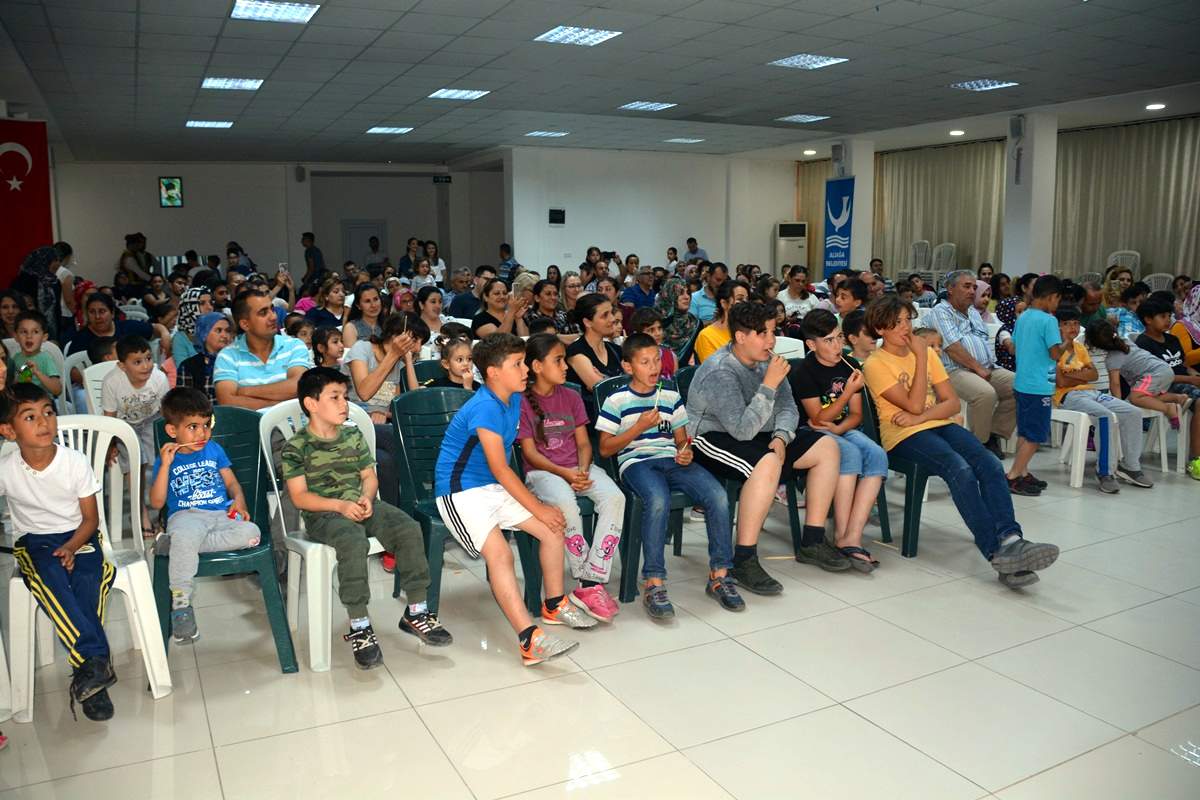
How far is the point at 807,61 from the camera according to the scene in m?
9.01

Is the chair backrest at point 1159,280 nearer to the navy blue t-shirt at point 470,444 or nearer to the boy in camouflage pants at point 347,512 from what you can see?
the navy blue t-shirt at point 470,444

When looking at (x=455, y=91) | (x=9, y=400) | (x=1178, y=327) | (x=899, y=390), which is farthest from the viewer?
(x=455, y=91)

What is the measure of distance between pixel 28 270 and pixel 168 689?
5.98 metres

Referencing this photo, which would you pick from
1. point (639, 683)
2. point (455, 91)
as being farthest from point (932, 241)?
point (639, 683)

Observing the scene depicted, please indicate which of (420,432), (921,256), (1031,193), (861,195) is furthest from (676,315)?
(921,256)

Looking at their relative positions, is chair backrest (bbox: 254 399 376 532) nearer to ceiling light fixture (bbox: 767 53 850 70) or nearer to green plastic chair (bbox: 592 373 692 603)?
green plastic chair (bbox: 592 373 692 603)

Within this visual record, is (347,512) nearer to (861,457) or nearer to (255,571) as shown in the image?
(255,571)

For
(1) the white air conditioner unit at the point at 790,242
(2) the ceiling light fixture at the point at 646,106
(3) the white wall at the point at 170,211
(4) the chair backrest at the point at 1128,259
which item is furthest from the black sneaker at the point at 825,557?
(3) the white wall at the point at 170,211

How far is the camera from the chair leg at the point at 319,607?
3.02 meters

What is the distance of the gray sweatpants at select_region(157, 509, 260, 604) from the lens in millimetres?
2924

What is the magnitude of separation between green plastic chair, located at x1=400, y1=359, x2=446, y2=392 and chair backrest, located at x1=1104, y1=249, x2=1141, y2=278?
12023 millimetres

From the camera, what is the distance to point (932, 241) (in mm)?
16312

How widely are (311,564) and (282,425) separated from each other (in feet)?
2.56

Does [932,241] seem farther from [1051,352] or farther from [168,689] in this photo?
[168,689]
